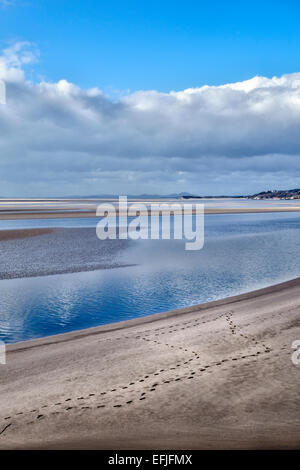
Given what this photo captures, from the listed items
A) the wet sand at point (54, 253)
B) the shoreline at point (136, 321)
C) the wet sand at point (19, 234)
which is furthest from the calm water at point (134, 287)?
the wet sand at point (19, 234)

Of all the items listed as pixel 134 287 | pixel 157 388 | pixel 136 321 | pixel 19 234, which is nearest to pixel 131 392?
pixel 157 388

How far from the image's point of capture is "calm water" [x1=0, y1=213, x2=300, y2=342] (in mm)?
13031

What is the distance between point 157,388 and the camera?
7.37m

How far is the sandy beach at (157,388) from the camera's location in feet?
19.2

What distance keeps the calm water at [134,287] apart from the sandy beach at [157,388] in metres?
1.87

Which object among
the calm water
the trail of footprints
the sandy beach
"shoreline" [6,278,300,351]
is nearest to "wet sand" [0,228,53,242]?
the calm water

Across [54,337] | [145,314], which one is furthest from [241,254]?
[54,337]

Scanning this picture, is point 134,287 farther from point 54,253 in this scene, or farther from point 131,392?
point 54,253

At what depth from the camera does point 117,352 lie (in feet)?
31.2

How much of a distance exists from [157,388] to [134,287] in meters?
10.0

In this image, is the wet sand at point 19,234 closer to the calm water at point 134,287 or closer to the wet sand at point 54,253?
the wet sand at point 54,253
